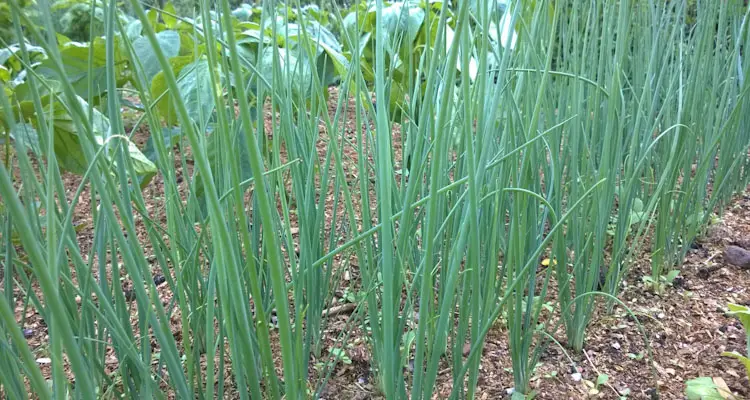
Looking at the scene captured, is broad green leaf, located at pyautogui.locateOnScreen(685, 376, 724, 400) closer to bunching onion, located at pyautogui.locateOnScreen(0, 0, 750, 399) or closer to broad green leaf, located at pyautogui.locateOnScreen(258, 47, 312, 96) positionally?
bunching onion, located at pyautogui.locateOnScreen(0, 0, 750, 399)

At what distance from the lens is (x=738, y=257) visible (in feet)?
3.74

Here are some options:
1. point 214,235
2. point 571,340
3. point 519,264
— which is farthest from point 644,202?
point 214,235

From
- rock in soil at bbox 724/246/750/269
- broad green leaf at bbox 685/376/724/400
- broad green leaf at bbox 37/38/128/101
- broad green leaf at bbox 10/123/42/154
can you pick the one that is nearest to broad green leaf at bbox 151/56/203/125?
broad green leaf at bbox 37/38/128/101

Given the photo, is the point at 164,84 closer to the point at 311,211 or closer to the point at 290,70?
the point at 290,70

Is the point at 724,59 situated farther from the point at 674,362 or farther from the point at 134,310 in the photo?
the point at 134,310

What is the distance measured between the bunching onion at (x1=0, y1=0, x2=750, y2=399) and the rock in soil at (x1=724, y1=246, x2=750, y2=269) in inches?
3.8

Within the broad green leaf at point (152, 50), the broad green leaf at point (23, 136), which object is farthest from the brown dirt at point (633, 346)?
the broad green leaf at point (152, 50)

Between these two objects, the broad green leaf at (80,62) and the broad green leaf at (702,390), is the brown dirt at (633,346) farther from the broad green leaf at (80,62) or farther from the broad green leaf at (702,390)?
the broad green leaf at (80,62)

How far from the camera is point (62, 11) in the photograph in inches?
95.9

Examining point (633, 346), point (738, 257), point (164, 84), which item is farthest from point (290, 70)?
point (738, 257)

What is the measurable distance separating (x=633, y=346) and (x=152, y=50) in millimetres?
986

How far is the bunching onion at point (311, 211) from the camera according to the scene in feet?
1.31

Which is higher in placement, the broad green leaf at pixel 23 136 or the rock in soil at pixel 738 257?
the broad green leaf at pixel 23 136

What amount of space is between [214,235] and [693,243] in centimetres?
113
